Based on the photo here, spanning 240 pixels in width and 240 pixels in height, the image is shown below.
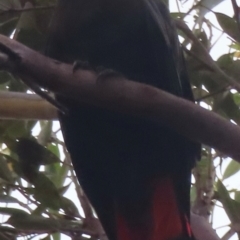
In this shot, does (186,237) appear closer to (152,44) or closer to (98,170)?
(98,170)

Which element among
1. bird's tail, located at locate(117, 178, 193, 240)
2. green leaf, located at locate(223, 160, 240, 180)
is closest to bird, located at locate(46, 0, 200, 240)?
bird's tail, located at locate(117, 178, 193, 240)

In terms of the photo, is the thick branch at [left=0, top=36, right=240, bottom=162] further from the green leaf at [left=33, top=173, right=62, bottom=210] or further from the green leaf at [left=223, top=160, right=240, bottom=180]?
the green leaf at [left=223, top=160, right=240, bottom=180]

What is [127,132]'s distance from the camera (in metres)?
1.12

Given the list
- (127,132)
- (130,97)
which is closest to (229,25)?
(127,132)

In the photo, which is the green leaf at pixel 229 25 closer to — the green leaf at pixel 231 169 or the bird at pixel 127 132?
the bird at pixel 127 132

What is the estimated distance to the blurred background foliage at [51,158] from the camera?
3.59 ft

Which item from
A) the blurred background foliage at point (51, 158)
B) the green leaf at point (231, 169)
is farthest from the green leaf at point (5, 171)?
the green leaf at point (231, 169)

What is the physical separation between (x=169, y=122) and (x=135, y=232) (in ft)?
1.50

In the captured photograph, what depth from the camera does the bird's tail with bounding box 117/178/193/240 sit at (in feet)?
3.52

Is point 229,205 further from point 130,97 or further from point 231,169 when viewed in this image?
point 130,97

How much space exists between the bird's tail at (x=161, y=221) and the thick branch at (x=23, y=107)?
250 millimetres

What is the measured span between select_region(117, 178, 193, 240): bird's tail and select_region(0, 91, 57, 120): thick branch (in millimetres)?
250

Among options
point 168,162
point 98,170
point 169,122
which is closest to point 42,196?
point 98,170

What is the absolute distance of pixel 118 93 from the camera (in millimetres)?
736
